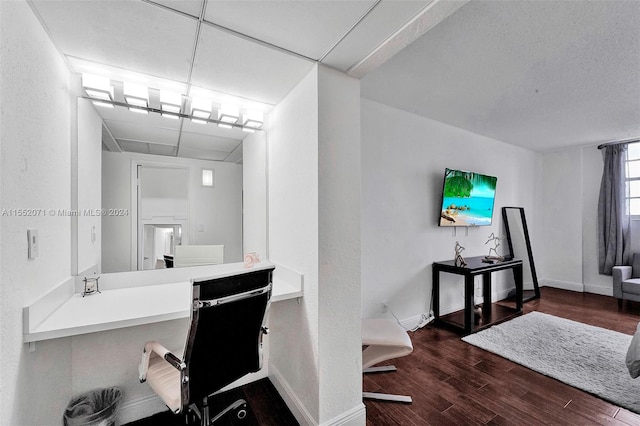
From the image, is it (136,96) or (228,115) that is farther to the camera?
(228,115)

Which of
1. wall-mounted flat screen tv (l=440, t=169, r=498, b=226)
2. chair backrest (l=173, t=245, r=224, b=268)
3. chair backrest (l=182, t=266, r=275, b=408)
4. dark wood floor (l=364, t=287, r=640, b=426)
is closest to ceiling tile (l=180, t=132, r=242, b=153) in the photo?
chair backrest (l=173, t=245, r=224, b=268)

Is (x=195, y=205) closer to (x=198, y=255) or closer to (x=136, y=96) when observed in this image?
(x=198, y=255)

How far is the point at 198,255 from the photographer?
2066 mm

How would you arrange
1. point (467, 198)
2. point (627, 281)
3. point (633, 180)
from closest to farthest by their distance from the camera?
point (467, 198) < point (627, 281) < point (633, 180)

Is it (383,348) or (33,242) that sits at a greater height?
(33,242)

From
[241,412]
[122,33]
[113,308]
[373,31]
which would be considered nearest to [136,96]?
[122,33]

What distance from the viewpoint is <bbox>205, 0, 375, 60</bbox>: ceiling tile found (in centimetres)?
116

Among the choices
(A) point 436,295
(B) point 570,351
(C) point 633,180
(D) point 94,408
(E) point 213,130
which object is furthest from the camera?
(C) point 633,180

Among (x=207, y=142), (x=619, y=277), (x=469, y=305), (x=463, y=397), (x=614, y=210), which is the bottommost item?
(x=463, y=397)

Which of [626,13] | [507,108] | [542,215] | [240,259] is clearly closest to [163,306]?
[240,259]

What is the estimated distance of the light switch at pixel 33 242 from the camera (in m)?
1.13

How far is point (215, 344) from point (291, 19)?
5.28 feet

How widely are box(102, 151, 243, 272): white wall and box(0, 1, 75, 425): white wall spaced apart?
0.24m

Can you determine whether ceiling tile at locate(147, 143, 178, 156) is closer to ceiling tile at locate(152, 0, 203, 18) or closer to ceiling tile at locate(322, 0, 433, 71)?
ceiling tile at locate(152, 0, 203, 18)
